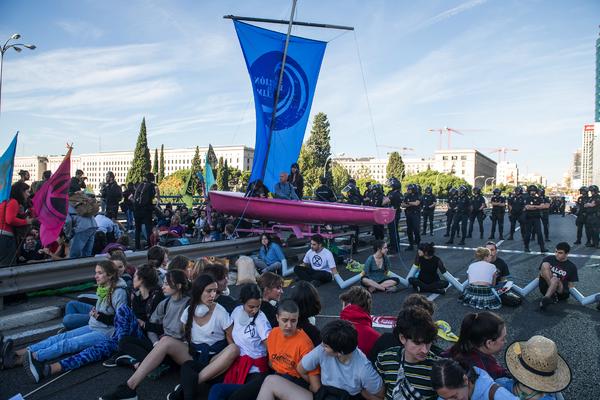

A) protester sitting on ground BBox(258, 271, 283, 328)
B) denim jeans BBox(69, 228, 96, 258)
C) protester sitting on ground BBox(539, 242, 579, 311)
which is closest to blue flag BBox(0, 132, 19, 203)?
denim jeans BBox(69, 228, 96, 258)

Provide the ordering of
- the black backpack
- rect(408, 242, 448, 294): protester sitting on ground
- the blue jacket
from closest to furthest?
rect(408, 242, 448, 294): protester sitting on ground < the blue jacket < the black backpack

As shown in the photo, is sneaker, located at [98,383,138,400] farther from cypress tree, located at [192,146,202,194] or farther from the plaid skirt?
cypress tree, located at [192,146,202,194]

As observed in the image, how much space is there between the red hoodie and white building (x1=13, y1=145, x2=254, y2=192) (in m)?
136

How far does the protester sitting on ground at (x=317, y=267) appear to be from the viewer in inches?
313

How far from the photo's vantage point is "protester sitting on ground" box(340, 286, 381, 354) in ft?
12.2

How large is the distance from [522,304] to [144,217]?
843 cm

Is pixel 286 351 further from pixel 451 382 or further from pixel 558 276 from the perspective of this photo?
pixel 558 276

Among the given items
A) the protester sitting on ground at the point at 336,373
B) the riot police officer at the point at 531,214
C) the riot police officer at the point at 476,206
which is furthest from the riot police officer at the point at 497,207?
the protester sitting on ground at the point at 336,373

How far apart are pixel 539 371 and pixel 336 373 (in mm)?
1403

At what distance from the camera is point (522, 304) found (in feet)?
22.5

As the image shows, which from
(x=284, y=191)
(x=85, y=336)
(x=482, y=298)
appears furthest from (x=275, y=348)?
(x=284, y=191)

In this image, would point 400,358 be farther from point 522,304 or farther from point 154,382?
point 522,304

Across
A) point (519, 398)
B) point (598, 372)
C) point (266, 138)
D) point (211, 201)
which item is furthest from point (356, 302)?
point (266, 138)

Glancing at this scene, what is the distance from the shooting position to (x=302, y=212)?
1043cm
